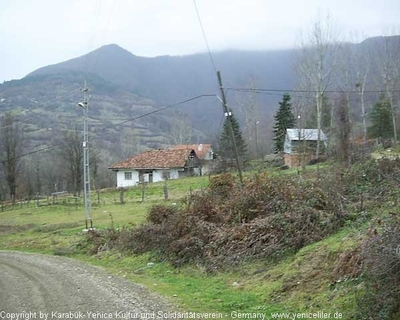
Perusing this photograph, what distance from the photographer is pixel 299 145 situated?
5100cm

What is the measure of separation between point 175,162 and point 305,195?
175 feet

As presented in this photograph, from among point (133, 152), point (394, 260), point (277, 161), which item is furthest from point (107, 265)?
point (133, 152)

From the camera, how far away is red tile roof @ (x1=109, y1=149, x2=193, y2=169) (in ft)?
221

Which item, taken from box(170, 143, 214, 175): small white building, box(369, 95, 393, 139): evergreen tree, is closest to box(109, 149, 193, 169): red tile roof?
box(170, 143, 214, 175): small white building

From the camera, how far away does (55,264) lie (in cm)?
1627

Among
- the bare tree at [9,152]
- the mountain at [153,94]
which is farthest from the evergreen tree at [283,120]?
the bare tree at [9,152]

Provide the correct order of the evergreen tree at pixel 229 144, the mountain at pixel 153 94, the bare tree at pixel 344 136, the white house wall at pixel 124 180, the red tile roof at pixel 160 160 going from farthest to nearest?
the mountain at pixel 153 94
the white house wall at pixel 124 180
the red tile roof at pixel 160 160
the evergreen tree at pixel 229 144
the bare tree at pixel 344 136

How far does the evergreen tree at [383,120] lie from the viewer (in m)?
58.5

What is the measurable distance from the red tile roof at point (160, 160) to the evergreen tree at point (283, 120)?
14017mm

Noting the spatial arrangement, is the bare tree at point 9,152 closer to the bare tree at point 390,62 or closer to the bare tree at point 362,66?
the bare tree at point 362,66

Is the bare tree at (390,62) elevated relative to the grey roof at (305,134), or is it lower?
elevated

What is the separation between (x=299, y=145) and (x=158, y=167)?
79.0 ft

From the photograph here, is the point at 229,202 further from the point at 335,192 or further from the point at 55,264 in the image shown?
the point at 55,264

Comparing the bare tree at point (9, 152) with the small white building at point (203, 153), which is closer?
the bare tree at point (9, 152)
